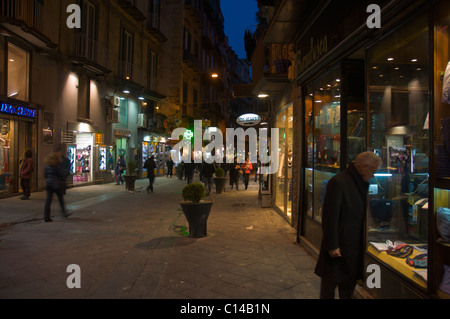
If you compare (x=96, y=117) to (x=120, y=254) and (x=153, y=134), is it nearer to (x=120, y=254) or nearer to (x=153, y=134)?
(x=153, y=134)

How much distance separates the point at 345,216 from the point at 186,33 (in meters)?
33.2

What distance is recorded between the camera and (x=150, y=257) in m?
6.02

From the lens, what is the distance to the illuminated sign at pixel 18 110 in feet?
40.8

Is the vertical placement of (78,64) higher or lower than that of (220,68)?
lower

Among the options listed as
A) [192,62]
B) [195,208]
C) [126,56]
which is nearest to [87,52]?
[126,56]

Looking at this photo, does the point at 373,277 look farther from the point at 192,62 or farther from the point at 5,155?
the point at 192,62

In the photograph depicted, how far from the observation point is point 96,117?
19.9 metres

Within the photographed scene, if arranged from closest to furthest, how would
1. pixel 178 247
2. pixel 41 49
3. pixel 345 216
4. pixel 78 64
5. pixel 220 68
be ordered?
pixel 345 216 < pixel 178 247 < pixel 41 49 < pixel 78 64 < pixel 220 68

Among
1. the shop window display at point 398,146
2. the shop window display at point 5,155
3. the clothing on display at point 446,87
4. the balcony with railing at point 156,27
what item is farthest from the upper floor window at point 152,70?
the clothing on display at point 446,87

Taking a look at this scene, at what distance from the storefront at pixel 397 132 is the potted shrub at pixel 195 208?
224 cm

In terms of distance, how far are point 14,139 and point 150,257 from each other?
10579 millimetres

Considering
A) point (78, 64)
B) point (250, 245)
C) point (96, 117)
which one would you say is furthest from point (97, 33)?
point (250, 245)

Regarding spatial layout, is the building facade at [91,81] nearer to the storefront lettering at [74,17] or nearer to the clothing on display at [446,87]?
the storefront lettering at [74,17]

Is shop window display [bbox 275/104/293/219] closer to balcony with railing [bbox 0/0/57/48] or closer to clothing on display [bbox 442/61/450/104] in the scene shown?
clothing on display [bbox 442/61/450/104]
